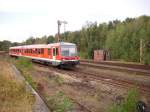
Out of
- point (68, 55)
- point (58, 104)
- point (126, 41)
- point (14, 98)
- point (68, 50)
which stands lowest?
point (58, 104)

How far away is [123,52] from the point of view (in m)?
46.1

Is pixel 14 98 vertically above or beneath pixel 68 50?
beneath

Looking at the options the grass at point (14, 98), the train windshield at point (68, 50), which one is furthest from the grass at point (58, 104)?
the train windshield at point (68, 50)

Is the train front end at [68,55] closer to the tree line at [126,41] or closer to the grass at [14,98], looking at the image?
the tree line at [126,41]

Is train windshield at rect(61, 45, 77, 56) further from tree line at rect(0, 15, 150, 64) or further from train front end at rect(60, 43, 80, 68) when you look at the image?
tree line at rect(0, 15, 150, 64)

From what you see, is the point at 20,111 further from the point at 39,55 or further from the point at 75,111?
the point at 39,55

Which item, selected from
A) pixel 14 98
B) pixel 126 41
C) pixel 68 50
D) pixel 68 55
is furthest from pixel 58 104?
pixel 126 41

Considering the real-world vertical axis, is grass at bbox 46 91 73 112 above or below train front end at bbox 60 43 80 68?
below

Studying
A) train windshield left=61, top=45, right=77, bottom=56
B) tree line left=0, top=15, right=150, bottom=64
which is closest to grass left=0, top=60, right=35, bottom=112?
train windshield left=61, top=45, right=77, bottom=56

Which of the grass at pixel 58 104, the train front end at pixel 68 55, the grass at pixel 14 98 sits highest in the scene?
the train front end at pixel 68 55

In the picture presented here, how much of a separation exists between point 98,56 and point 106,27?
3167 centimetres

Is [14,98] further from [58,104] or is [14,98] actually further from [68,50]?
[68,50]

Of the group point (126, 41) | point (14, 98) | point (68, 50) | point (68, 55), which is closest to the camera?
point (14, 98)

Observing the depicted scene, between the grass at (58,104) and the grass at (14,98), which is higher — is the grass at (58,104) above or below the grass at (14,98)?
below
